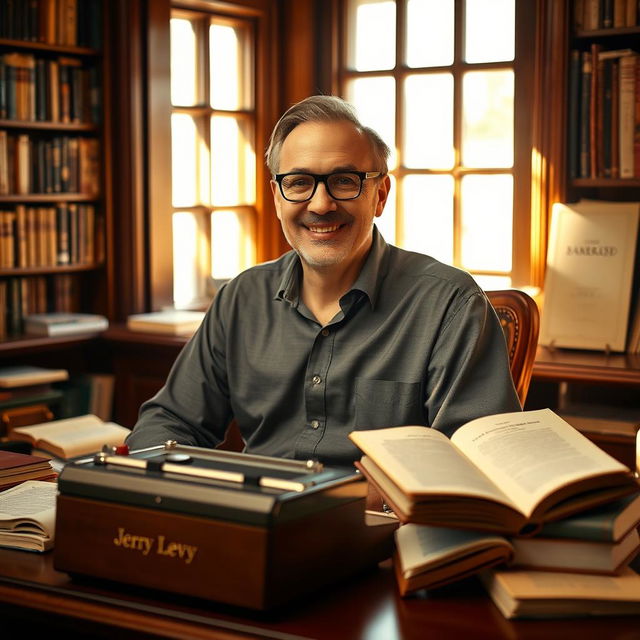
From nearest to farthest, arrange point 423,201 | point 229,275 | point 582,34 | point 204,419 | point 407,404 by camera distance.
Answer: point 407,404 < point 204,419 < point 582,34 < point 423,201 < point 229,275

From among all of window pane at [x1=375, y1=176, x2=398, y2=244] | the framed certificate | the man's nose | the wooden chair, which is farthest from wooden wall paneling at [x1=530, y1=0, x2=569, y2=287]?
the man's nose

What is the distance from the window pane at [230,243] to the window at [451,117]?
22.7 inches

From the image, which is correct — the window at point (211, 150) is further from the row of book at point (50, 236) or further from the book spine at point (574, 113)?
the book spine at point (574, 113)

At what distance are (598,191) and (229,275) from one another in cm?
154

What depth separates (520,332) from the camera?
7.93 ft

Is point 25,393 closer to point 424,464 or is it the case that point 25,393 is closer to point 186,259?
point 186,259

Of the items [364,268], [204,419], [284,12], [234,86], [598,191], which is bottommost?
[204,419]

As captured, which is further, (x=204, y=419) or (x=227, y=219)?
(x=227, y=219)

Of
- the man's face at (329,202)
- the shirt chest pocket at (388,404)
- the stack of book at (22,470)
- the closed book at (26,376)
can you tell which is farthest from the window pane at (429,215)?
the stack of book at (22,470)

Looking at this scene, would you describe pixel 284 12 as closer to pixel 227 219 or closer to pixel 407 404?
pixel 227 219

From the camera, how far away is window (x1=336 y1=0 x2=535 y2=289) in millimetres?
3736

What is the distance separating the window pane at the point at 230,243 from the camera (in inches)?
164

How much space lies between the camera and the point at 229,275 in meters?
4.23

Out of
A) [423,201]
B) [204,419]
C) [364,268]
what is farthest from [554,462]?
[423,201]
